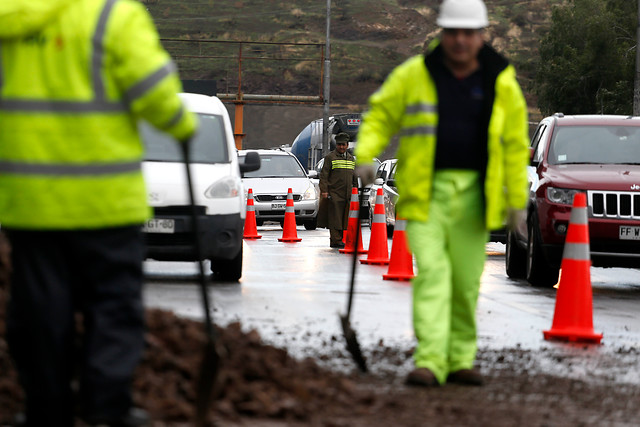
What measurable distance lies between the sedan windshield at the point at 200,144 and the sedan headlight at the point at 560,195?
320 centimetres

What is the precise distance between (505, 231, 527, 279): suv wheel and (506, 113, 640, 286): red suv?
0.34ft

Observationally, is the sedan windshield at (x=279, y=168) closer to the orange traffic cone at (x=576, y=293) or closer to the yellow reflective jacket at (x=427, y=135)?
the orange traffic cone at (x=576, y=293)

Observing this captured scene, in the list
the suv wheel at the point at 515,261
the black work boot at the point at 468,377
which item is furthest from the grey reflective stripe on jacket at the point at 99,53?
the suv wheel at the point at 515,261

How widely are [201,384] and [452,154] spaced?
2.11 meters

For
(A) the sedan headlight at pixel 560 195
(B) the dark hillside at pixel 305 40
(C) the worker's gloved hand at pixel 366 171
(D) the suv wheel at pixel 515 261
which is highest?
(C) the worker's gloved hand at pixel 366 171

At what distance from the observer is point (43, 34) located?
4676 mm

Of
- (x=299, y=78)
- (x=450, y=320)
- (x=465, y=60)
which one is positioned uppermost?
(x=465, y=60)

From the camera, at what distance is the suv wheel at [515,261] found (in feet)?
48.1

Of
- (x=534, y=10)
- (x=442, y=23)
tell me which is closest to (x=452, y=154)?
(x=442, y=23)

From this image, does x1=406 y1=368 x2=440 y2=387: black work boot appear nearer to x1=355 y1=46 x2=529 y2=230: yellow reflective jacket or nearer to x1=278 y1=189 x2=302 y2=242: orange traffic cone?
x1=355 y1=46 x2=529 y2=230: yellow reflective jacket

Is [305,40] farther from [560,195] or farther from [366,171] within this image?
[366,171]

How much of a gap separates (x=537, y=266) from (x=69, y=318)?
9.18 meters

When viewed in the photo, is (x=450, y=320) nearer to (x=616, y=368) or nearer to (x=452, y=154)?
(x=452, y=154)

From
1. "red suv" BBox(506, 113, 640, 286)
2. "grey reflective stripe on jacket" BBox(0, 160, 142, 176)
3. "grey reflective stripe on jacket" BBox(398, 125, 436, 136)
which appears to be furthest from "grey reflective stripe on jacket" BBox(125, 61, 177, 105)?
"red suv" BBox(506, 113, 640, 286)
